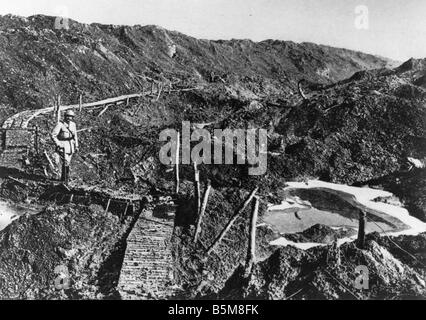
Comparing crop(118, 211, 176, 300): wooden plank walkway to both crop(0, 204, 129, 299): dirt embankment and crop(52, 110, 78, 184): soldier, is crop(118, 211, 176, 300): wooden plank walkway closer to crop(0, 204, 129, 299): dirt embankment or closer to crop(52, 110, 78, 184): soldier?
crop(0, 204, 129, 299): dirt embankment

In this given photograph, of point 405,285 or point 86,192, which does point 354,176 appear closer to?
point 405,285

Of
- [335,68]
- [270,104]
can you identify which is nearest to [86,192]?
[270,104]

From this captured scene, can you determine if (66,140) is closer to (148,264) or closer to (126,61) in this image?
(148,264)
